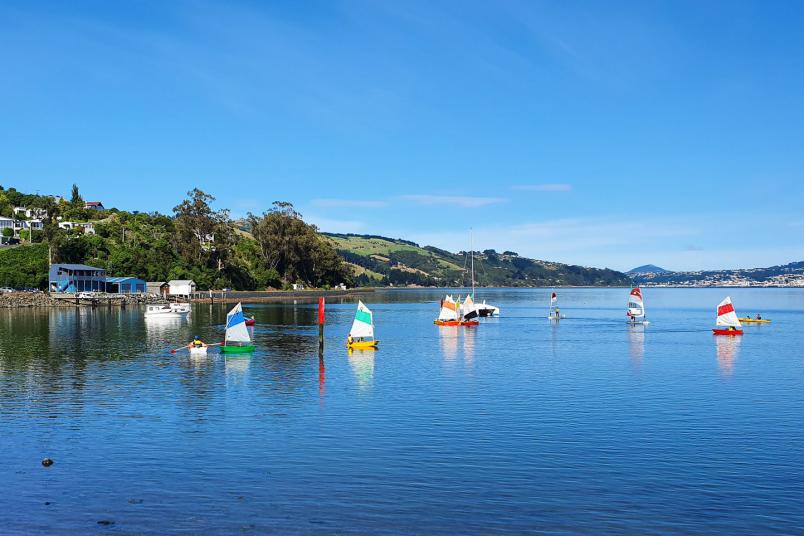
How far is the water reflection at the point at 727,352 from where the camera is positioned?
60.7m

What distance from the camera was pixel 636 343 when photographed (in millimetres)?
85562

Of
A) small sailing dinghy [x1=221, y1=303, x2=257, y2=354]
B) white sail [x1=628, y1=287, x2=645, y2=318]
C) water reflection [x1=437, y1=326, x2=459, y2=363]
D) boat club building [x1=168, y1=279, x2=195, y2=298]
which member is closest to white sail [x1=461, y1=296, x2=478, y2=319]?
water reflection [x1=437, y1=326, x2=459, y2=363]

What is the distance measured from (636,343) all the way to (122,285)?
5246 inches

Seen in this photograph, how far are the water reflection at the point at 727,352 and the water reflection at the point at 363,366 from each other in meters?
29.4

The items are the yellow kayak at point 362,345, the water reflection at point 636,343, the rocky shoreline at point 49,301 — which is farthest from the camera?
the rocky shoreline at point 49,301

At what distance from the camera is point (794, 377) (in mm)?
54531

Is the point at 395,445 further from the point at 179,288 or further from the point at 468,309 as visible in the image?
the point at 179,288

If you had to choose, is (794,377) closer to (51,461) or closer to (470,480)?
(470,480)

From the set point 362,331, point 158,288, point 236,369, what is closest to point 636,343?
point 362,331

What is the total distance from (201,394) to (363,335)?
31448 millimetres

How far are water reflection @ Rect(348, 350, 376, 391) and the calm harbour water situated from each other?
1.35 feet

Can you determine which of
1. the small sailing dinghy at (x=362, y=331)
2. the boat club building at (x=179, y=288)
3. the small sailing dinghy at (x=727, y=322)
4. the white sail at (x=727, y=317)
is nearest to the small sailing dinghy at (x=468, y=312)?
the small sailing dinghy at (x=727, y=322)

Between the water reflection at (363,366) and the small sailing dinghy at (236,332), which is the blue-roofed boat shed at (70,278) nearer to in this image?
the small sailing dinghy at (236,332)

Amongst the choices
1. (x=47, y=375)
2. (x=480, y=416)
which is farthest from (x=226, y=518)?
(x=47, y=375)
